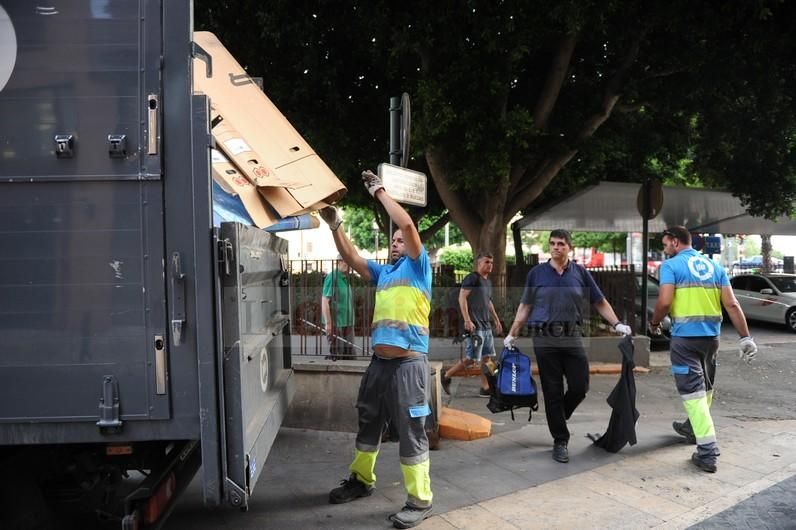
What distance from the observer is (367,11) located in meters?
8.01

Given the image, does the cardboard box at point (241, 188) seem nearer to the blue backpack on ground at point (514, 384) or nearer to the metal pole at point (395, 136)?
the metal pole at point (395, 136)

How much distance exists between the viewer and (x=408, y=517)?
3635mm

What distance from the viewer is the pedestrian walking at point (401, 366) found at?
3.65 meters

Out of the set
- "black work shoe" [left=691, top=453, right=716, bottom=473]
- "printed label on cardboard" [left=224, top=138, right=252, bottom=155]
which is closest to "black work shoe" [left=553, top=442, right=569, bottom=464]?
"black work shoe" [left=691, top=453, right=716, bottom=473]

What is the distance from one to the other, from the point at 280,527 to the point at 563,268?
299cm

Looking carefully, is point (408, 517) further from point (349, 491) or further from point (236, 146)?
point (236, 146)

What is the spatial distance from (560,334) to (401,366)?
1.72 m

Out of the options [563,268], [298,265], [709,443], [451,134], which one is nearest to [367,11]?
[451,134]

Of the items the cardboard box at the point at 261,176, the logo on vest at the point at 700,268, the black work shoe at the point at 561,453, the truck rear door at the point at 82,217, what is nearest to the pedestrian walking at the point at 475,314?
the black work shoe at the point at 561,453

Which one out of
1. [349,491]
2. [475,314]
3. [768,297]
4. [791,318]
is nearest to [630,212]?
[768,297]

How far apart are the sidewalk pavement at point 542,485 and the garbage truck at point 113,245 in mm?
1608

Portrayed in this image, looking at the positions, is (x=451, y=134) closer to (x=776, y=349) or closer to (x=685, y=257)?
(x=685, y=257)

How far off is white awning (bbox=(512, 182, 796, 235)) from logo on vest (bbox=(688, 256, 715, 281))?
956cm

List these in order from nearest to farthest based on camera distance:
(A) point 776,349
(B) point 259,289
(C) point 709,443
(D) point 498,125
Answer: (B) point 259,289 < (C) point 709,443 < (D) point 498,125 < (A) point 776,349
